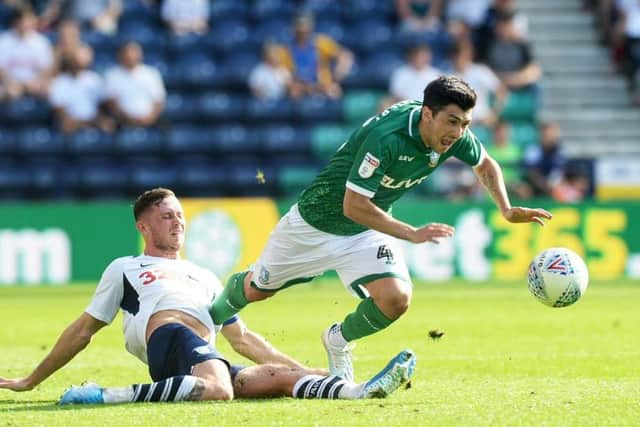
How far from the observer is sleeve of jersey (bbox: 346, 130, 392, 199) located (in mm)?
7781

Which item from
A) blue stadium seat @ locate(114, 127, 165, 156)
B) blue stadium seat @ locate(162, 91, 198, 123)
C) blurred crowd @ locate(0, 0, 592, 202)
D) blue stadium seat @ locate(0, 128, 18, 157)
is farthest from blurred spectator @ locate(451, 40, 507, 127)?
blue stadium seat @ locate(0, 128, 18, 157)

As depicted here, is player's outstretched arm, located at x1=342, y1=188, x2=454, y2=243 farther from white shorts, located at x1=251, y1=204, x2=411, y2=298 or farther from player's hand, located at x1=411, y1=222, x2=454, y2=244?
white shorts, located at x1=251, y1=204, x2=411, y2=298

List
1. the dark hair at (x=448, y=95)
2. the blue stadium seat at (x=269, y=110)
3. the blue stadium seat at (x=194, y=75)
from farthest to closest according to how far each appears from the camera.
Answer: the blue stadium seat at (x=194, y=75)
the blue stadium seat at (x=269, y=110)
the dark hair at (x=448, y=95)

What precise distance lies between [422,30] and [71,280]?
25.6ft

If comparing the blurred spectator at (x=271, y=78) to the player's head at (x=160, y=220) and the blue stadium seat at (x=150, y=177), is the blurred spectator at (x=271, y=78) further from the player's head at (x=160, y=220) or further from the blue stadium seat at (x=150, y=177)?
the player's head at (x=160, y=220)

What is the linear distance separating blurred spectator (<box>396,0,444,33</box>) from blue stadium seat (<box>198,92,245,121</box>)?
3.42 meters

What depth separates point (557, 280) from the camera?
28.0ft

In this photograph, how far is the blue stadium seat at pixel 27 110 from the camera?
2147cm

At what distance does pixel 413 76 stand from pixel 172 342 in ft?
47.3

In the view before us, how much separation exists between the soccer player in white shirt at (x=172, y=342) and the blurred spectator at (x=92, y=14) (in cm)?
1517

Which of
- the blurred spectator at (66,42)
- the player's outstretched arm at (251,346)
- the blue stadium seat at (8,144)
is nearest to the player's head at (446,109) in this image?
the player's outstretched arm at (251,346)

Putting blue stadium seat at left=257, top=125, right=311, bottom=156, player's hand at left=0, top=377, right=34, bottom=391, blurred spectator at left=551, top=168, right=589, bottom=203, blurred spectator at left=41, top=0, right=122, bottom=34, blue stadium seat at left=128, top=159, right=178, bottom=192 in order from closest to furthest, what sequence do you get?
1. player's hand at left=0, top=377, right=34, bottom=391
2. blurred spectator at left=551, top=168, right=589, bottom=203
3. blue stadium seat at left=128, top=159, right=178, bottom=192
4. blue stadium seat at left=257, top=125, right=311, bottom=156
5. blurred spectator at left=41, top=0, right=122, bottom=34

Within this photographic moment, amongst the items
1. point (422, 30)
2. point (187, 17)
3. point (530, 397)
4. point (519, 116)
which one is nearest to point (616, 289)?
point (519, 116)

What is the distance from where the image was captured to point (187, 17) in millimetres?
22734
